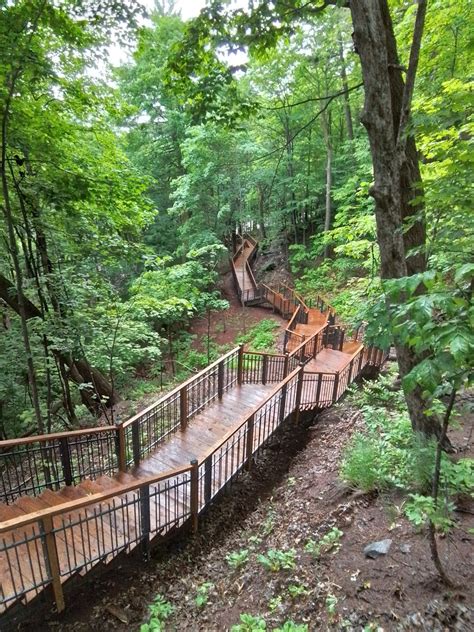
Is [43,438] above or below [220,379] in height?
above

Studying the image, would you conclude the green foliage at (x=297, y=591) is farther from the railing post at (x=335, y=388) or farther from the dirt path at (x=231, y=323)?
the dirt path at (x=231, y=323)

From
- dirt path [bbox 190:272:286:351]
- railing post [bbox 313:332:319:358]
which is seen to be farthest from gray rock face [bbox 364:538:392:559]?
dirt path [bbox 190:272:286:351]

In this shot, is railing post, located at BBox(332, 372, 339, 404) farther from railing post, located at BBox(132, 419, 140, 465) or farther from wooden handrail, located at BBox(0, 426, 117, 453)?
wooden handrail, located at BBox(0, 426, 117, 453)

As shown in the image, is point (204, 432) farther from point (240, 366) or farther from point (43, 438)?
point (43, 438)

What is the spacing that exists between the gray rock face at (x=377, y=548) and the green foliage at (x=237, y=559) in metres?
1.45

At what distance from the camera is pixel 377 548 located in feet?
10.4

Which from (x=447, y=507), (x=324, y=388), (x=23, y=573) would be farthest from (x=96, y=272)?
(x=447, y=507)

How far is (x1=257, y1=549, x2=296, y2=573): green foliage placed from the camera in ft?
11.4

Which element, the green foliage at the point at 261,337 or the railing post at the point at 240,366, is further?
the green foliage at the point at 261,337

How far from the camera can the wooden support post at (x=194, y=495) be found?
14.1 feet

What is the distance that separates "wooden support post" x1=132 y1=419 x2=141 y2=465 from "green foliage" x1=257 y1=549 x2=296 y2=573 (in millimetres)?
2303

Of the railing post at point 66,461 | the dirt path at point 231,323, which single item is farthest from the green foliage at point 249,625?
the dirt path at point 231,323

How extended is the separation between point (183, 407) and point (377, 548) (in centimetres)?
355

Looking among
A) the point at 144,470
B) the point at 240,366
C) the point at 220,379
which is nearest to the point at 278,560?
the point at 144,470
